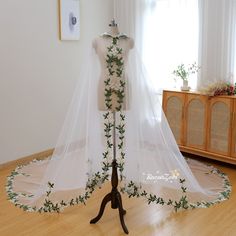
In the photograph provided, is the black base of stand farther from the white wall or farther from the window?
the window

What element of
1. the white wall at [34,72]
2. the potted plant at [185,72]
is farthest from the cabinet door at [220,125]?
the white wall at [34,72]

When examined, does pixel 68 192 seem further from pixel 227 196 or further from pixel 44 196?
pixel 227 196

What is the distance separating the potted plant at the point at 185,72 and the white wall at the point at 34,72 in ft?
4.62

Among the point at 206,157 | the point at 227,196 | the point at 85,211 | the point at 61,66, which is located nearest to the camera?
the point at 85,211

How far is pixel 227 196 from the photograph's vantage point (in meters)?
3.22

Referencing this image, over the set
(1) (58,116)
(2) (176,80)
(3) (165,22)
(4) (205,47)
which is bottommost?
(1) (58,116)

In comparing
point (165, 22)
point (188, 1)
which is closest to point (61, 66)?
point (165, 22)

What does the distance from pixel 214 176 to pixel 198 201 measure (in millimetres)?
728

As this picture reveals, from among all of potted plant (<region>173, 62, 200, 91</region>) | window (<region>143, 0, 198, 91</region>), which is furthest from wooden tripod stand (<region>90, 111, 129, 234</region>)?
window (<region>143, 0, 198, 91</region>)

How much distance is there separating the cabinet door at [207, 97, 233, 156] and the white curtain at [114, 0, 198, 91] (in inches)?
26.0

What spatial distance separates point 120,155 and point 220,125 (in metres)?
1.66

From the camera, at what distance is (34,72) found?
4.23 metres

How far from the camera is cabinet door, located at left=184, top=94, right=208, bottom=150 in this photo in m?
4.06

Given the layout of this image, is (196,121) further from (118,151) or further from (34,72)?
(34,72)
